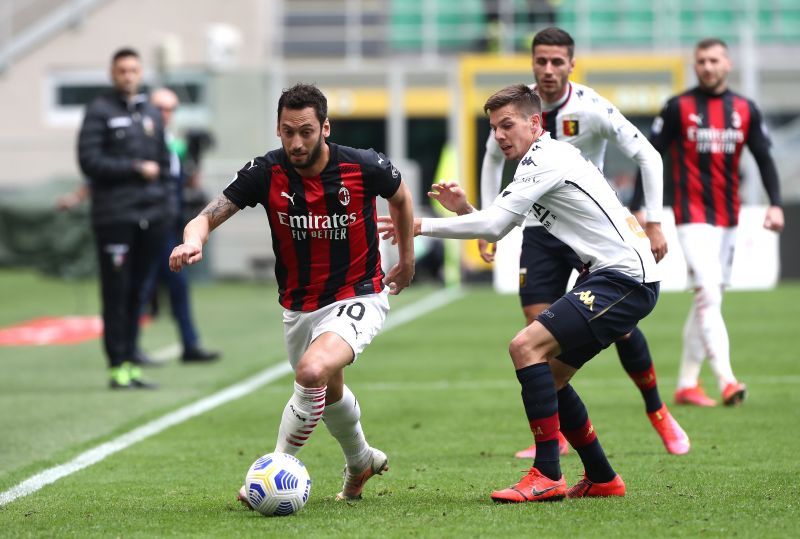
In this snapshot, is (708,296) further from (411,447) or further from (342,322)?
(342,322)

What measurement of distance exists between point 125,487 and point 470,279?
17.0 meters

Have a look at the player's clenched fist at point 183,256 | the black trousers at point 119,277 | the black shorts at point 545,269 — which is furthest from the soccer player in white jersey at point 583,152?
the black trousers at point 119,277

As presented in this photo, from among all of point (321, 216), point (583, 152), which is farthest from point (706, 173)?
point (321, 216)

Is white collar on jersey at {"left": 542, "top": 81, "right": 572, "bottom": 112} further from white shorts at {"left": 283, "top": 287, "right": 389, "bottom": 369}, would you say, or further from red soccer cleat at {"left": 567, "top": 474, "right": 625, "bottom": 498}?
red soccer cleat at {"left": 567, "top": 474, "right": 625, "bottom": 498}

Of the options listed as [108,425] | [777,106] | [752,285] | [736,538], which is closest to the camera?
[736,538]

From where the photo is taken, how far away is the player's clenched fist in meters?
5.54

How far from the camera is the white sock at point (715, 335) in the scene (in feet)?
29.4

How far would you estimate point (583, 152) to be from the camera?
24.7ft

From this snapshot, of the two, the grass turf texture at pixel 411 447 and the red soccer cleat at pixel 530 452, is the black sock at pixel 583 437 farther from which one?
the red soccer cleat at pixel 530 452

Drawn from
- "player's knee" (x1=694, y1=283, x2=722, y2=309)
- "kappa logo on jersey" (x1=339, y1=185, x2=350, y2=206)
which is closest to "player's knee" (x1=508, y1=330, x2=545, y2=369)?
"kappa logo on jersey" (x1=339, y1=185, x2=350, y2=206)

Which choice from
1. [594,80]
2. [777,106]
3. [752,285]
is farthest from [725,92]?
[777,106]

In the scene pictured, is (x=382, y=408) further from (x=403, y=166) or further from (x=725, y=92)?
(x=403, y=166)

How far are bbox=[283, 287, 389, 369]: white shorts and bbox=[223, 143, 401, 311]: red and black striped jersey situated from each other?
36 millimetres

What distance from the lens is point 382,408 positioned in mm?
9305
